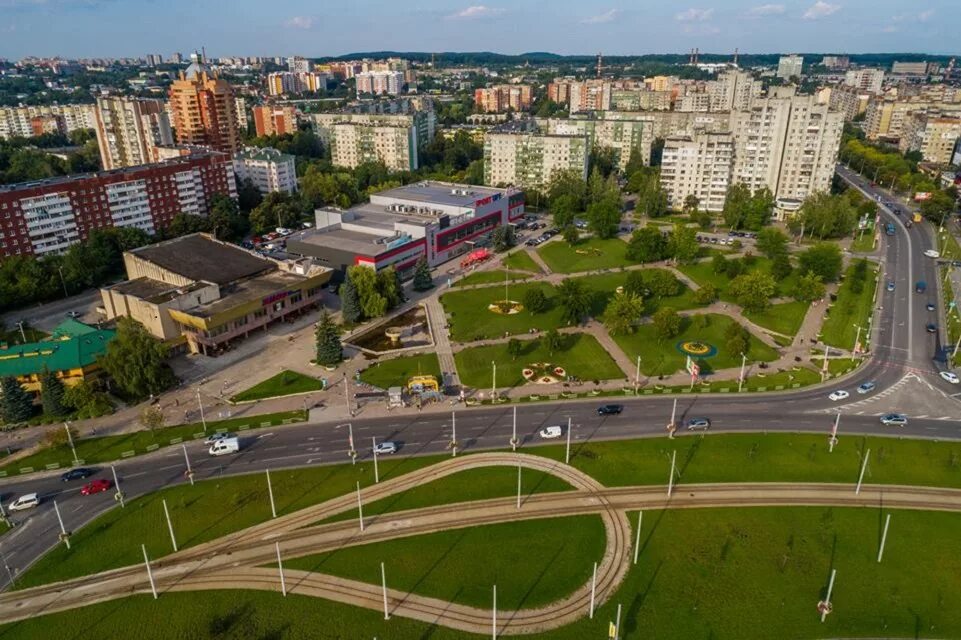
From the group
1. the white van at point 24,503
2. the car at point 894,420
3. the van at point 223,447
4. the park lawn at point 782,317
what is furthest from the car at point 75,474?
the park lawn at point 782,317

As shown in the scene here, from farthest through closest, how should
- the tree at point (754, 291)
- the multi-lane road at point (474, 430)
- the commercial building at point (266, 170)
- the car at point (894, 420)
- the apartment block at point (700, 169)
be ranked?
the commercial building at point (266, 170) < the apartment block at point (700, 169) < the tree at point (754, 291) < the car at point (894, 420) < the multi-lane road at point (474, 430)

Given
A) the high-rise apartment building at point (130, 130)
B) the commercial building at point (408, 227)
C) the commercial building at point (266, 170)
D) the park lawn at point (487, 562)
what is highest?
the high-rise apartment building at point (130, 130)

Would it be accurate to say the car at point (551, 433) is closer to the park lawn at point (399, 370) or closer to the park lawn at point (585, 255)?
the park lawn at point (399, 370)

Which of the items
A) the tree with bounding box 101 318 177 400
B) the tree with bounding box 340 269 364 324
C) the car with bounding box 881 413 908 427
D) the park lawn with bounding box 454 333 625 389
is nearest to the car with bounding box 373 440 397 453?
the park lawn with bounding box 454 333 625 389

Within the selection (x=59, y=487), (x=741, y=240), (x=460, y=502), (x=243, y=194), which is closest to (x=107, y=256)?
(x=243, y=194)

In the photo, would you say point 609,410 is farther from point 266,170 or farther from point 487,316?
point 266,170

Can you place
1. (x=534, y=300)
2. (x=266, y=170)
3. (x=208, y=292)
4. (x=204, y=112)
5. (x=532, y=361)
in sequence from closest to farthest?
1. (x=532, y=361)
2. (x=208, y=292)
3. (x=534, y=300)
4. (x=266, y=170)
5. (x=204, y=112)

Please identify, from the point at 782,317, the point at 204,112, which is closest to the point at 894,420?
the point at 782,317
